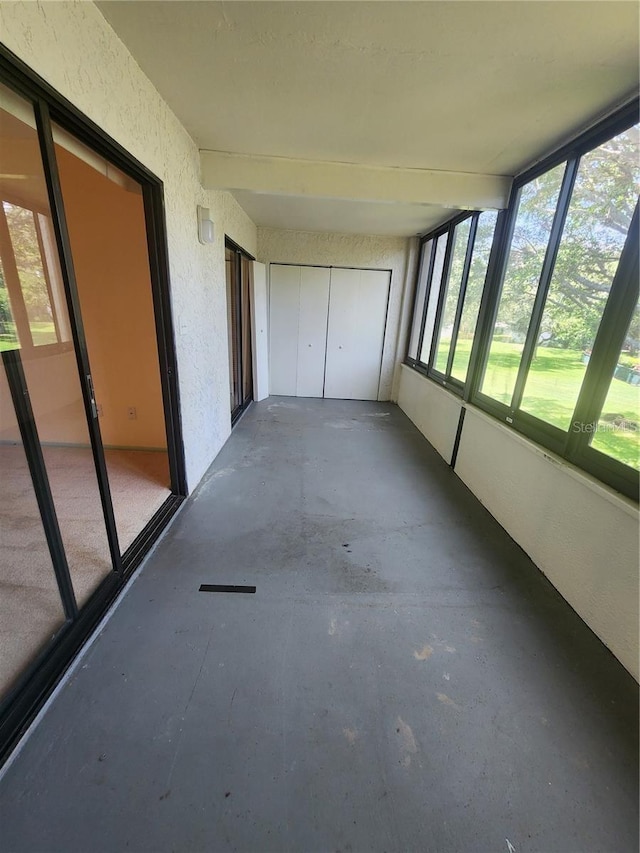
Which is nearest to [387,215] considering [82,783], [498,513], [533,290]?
[533,290]

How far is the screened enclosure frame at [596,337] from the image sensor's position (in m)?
1.63

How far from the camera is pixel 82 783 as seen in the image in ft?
3.38

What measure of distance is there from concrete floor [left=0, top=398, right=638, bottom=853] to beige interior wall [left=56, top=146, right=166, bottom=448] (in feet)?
4.98

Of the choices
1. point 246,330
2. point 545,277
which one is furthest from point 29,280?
point 545,277

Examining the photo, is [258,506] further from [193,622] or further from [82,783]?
[82,783]

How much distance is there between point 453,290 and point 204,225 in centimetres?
263

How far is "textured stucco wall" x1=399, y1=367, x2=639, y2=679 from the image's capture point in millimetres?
1473

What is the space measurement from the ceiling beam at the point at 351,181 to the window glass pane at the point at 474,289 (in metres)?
0.36

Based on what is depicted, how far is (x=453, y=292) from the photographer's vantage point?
373 cm

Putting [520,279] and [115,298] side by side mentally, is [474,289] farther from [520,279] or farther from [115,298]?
[115,298]

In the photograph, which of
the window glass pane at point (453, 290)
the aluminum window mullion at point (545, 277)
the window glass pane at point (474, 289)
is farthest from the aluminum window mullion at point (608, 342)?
the window glass pane at point (453, 290)

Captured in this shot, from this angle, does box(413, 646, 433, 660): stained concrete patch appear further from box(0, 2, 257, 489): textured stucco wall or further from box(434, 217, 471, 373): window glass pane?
box(434, 217, 471, 373): window glass pane

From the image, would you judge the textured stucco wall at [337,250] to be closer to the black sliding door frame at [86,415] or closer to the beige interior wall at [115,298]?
the beige interior wall at [115,298]

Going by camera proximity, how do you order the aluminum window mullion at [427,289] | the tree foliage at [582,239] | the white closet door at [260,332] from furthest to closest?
1. the white closet door at [260,332]
2. the aluminum window mullion at [427,289]
3. the tree foliage at [582,239]
